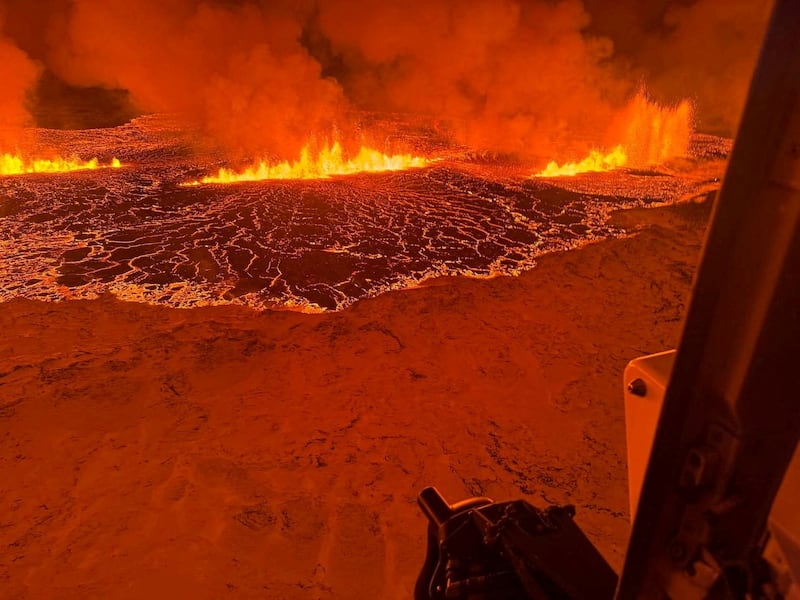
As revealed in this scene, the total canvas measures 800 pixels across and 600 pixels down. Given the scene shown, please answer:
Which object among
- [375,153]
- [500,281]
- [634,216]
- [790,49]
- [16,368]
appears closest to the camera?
[790,49]

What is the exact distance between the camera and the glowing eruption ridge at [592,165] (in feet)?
55.6

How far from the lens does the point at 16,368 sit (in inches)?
196

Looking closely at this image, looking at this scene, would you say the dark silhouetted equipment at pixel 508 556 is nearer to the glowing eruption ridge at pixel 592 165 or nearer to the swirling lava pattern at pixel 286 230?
the swirling lava pattern at pixel 286 230

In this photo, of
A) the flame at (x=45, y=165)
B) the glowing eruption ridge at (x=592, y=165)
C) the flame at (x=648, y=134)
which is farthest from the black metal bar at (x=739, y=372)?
the flame at (x=45, y=165)

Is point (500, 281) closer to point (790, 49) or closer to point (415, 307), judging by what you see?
point (415, 307)

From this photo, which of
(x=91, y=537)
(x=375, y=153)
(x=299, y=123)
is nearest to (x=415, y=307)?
(x=91, y=537)

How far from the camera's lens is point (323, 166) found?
687 inches

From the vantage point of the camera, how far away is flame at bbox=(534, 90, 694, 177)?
19547mm

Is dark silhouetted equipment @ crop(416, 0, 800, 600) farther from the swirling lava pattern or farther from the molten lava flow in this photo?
the molten lava flow

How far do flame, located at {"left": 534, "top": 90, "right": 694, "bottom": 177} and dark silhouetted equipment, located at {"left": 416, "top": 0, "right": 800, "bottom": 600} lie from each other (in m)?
19.3

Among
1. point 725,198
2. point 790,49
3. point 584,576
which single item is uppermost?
point 790,49

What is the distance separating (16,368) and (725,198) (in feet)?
20.1

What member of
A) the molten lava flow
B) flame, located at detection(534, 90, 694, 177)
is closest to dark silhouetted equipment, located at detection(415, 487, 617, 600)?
the molten lava flow

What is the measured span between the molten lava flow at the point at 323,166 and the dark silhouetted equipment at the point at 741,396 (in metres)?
15.9
